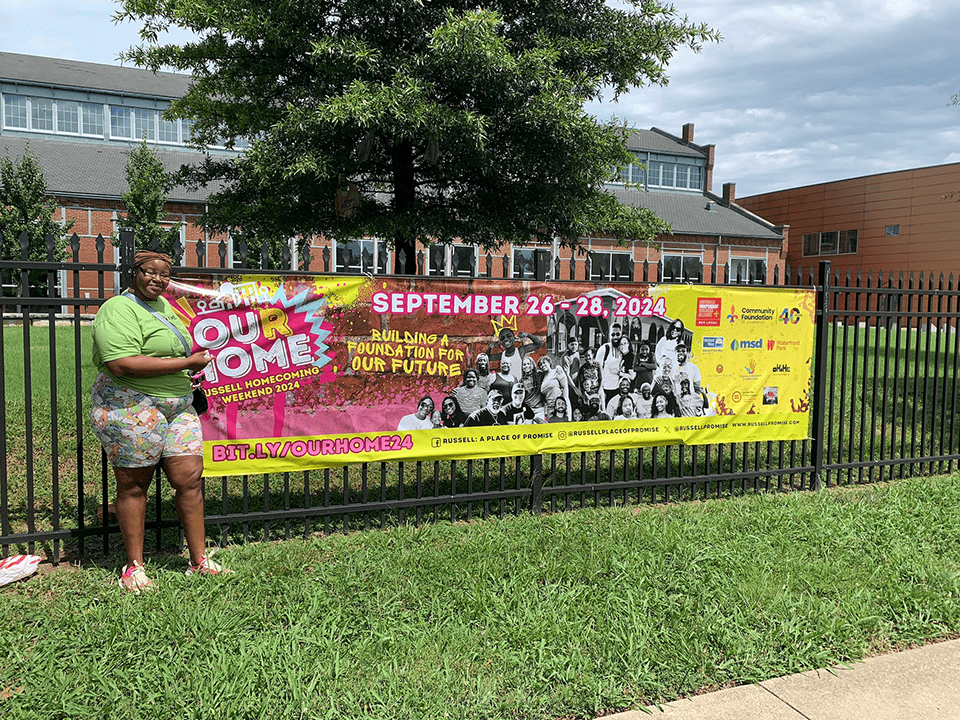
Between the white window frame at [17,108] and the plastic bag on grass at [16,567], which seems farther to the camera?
the white window frame at [17,108]

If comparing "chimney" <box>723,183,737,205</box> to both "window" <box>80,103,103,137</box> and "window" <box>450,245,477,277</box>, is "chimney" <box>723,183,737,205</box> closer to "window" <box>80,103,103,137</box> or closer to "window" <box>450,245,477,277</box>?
"window" <box>450,245,477,277</box>

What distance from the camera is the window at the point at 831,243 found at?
1651 inches

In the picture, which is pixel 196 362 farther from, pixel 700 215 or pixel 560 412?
pixel 700 215

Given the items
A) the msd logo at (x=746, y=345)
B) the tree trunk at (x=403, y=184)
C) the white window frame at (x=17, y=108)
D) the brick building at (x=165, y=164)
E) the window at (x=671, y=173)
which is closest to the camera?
the msd logo at (x=746, y=345)

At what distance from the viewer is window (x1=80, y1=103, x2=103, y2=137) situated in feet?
117

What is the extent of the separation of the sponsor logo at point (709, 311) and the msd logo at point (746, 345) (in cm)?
26

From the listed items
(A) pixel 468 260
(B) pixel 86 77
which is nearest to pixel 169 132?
(B) pixel 86 77

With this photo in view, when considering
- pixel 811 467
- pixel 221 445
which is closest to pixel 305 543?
pixel 221 445

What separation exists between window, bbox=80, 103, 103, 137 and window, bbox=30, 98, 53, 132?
1401 millimetres

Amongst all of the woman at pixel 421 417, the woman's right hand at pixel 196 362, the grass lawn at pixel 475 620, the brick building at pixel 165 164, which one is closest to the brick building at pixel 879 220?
the brick building at pixel 165 164

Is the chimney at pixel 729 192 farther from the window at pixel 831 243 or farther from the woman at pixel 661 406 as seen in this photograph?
the woman at pixel 661 406

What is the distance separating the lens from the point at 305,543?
489cm

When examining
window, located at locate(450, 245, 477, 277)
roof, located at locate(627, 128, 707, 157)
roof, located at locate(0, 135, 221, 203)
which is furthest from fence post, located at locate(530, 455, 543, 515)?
roof, located at locate(627, 128, 707, 157)

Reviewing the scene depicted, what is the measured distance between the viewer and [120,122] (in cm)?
3619
